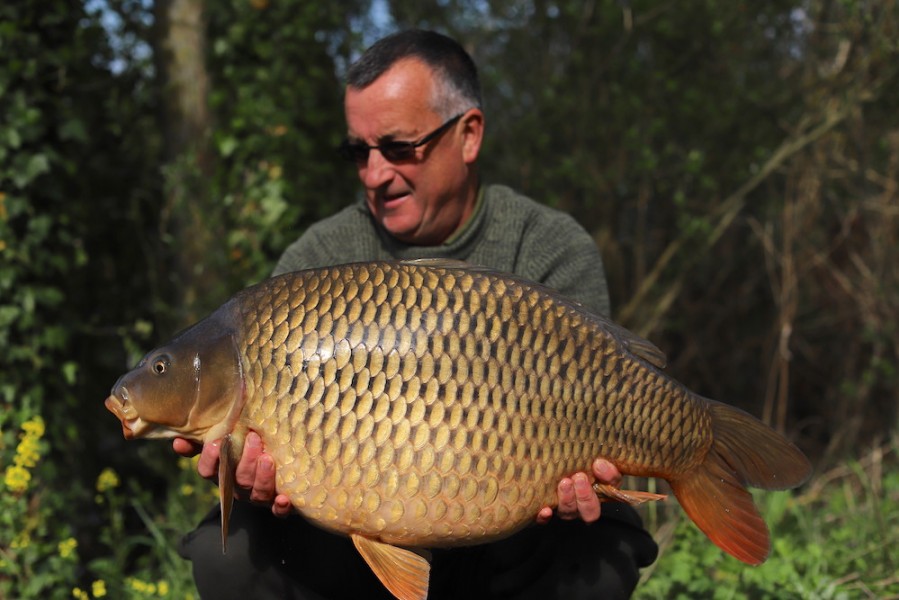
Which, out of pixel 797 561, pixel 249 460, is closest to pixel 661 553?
pixel 797 561

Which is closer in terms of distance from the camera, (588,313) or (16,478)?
(588,313)

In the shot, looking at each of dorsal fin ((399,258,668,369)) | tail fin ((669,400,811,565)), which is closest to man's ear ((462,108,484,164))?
dorsal fin ((399,258,668,369))

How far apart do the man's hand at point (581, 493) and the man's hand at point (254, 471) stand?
40 centimetres

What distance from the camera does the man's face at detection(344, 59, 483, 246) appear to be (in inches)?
77.3

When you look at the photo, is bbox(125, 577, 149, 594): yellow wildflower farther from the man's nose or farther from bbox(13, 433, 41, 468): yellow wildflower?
the man's nose

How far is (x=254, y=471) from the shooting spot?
1444mm

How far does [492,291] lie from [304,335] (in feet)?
0.94

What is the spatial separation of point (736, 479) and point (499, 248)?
0.71 metres

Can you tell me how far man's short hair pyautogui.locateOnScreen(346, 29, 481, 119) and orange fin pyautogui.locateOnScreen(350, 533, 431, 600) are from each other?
0.92 m

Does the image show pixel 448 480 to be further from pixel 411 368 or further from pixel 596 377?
pixel 596 377

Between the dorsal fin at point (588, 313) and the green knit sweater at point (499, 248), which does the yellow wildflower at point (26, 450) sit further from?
the dorsal fin at point (588, 313)

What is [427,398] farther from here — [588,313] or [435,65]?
[435,65]

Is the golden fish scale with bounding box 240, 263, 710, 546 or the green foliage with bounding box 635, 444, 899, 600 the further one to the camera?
the green foliage with bounding box 635, 444, 899, 600

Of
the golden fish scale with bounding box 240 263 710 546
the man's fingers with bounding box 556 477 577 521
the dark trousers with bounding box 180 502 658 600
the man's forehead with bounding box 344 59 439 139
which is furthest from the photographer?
the man's forehead with bounding box 344 59 439 139
